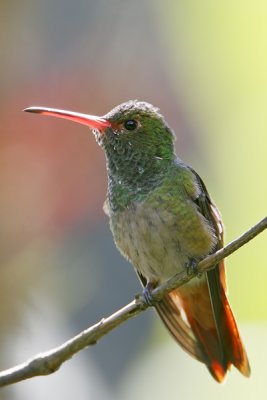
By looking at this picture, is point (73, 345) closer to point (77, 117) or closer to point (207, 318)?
point (77, 117)

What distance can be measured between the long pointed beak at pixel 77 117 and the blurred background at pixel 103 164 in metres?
0.68

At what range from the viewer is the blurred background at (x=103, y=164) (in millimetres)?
3758

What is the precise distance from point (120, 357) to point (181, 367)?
0.30 metres

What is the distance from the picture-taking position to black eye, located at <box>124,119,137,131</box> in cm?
372

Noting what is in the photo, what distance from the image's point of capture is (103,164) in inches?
183

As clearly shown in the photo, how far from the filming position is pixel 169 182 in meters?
3.51

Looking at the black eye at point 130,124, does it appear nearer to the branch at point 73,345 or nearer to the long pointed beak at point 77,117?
the long pointed beak at point 77,117

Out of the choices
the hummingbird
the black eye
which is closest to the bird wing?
the hummingbird

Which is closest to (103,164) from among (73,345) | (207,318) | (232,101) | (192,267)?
(232,101)

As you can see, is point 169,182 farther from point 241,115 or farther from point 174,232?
point 241,115

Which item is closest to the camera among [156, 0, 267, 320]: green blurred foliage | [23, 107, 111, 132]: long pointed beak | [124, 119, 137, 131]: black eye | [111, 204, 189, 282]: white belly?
[23, 107, 111, 132]: long pointed beak

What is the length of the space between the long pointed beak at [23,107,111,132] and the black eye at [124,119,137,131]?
90 mm

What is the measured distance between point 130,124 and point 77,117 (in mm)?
450

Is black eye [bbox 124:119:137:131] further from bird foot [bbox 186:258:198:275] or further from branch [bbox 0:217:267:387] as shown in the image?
branch [bbox 0:217:267:387]
